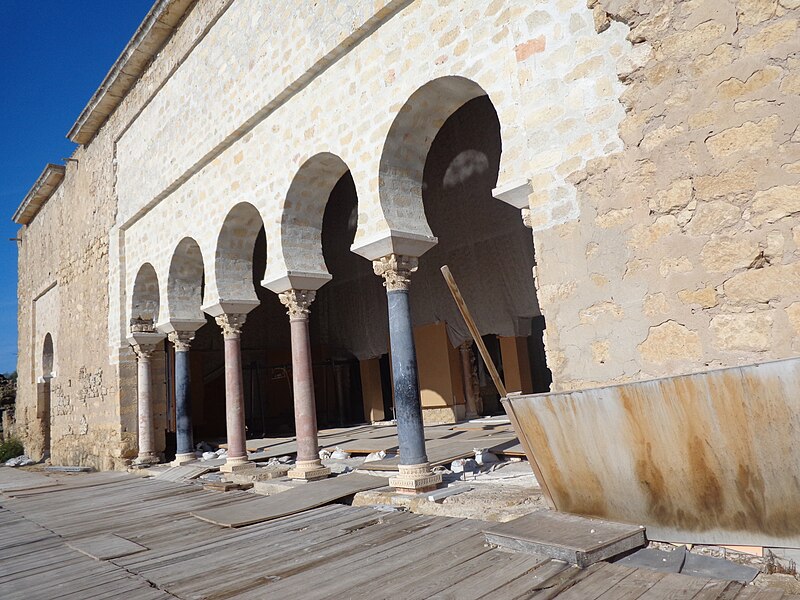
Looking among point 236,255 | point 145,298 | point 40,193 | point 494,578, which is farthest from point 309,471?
point 40,193

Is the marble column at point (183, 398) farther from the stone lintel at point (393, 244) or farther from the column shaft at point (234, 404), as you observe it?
the stone lintel at point (393, 244)

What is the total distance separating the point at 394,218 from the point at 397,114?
1013mm

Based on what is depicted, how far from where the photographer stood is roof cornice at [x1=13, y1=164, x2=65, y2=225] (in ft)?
49.6

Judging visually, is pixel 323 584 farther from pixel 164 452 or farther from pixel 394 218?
pixel 164 452

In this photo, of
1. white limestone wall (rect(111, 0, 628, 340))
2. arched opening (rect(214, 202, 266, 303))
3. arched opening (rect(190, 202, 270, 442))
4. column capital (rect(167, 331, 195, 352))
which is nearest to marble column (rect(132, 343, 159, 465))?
white limestone wall (rect(111, 0, 628, 340))

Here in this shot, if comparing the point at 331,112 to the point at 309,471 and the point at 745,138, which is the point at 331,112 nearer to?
the point at 309,471

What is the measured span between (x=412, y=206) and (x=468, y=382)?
23.5 ft

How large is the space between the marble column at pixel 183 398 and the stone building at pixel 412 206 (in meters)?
Answer: 0.04

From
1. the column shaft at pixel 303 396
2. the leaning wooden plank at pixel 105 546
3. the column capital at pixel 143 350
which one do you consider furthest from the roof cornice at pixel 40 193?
the leaning wooden plank at pixel 105 546

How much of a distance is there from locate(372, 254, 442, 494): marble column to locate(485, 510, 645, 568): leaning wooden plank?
5.62 feet

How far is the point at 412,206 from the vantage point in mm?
5918

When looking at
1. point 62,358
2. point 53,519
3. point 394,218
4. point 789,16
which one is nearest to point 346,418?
point 62,358

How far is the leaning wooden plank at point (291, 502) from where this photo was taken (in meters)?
5.11

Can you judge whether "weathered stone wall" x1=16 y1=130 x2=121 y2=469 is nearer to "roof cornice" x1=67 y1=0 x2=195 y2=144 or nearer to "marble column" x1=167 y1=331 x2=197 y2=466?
"roof cornice" x1=67 y1=0 x2=195 y2=144
